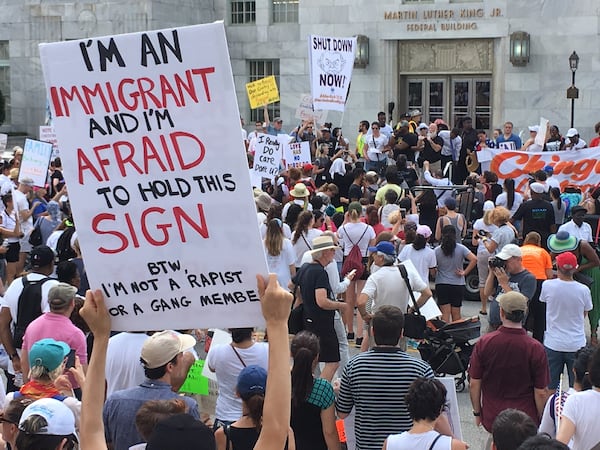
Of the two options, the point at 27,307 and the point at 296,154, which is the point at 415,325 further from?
the point at 296,154

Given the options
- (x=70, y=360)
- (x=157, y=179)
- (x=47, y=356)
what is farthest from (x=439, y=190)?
(x=157, y=179)

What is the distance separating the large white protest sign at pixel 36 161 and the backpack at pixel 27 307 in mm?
8753

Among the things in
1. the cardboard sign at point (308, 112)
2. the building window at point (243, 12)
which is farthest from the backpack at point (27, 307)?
the building window at point (243, 12)

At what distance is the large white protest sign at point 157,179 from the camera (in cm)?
404

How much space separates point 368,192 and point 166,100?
12.4 m

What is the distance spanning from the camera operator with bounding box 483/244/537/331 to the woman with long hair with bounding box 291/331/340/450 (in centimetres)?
408

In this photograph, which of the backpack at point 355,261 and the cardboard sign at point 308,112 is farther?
the cardboard sign at point 308,112

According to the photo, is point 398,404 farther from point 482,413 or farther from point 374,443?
point 482,413

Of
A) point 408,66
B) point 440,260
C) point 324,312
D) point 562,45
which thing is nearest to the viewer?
point 324,312

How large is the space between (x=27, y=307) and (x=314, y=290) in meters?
2.58

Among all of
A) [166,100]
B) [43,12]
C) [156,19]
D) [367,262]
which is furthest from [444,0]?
[166,100]

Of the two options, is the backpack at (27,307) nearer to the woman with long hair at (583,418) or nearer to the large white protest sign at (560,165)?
the woman with long hair at (583,418)

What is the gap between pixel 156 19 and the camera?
30.6 metres

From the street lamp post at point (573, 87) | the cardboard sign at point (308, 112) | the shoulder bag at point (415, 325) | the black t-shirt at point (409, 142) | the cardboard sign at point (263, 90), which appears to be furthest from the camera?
the street lamp post at point (573, 87)
